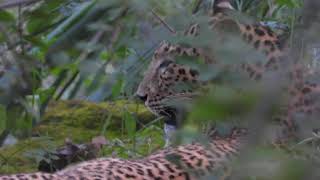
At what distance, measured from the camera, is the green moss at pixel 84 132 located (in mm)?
3836

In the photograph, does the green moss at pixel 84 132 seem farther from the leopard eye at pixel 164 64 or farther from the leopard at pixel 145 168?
the leopard at pixel 145 168

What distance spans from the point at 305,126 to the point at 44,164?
2973mm

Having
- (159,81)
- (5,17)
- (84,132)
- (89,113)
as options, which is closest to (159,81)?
(159,81)

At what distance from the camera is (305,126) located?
0.98m

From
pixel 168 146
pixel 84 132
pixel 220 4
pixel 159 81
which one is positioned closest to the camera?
pixel 168 146

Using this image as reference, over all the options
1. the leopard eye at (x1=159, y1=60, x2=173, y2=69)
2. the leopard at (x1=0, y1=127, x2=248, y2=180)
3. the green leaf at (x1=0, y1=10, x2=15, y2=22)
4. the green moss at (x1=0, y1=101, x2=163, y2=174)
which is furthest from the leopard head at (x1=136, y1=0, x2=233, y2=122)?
the green leaf at (x1=0, y1=10, x2=15, y2=22)

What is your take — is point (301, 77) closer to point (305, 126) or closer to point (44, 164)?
point (305, 126)

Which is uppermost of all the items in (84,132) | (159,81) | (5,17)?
(5,17)

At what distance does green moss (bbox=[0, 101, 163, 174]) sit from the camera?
151 inches

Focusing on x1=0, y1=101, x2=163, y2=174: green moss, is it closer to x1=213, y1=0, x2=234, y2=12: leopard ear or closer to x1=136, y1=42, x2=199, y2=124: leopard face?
x1=136, y1=42, x2=199, y2=124: leopard face

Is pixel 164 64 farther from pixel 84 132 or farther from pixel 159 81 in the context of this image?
pixel 84 132

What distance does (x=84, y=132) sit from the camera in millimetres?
4934

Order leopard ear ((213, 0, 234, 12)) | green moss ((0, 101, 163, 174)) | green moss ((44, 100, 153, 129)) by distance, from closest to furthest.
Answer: leopard ear ((213, 0, 234, 12)) → green moss ((0, 101, 163, 174)) → green moss ((44, 100, 153, 129))

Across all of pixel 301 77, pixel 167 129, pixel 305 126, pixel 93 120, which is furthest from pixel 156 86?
pixel 305 126
